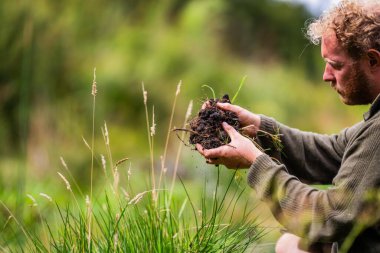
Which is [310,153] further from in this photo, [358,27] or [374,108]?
[358,27]

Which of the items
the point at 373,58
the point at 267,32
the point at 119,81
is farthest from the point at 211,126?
the point at 267,32

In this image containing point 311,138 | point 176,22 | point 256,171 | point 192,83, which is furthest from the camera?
point 176,22

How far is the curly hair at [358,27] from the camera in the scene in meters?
2.37

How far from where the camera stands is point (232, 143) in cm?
241

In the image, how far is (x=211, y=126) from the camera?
255 centimetres

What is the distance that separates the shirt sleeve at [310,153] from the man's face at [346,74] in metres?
0.41

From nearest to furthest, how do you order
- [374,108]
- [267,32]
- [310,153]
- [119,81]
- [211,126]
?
[374,108], [211,126], [310,153], [119,81], [267,32]

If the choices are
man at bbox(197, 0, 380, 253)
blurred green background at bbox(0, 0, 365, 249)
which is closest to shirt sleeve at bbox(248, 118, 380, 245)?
man at bbox(197, 0, 380, 253)

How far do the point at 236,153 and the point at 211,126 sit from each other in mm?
209

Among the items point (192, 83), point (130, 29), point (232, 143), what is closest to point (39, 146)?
point (192, 83)

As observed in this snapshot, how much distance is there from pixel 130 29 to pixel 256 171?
753 cm

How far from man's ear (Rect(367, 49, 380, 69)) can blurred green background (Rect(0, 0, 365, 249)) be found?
129 inches

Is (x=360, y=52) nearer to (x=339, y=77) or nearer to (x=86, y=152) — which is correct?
(x=339, y=77)

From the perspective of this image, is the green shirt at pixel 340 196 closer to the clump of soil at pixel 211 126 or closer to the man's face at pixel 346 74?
the man's face at pixel 346 74
